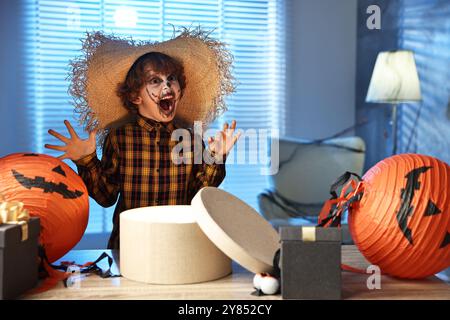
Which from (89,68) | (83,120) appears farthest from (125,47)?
Result: (83,120)

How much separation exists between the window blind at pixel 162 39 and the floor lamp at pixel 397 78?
84 centimetres

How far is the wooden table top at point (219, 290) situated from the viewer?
0.96 m

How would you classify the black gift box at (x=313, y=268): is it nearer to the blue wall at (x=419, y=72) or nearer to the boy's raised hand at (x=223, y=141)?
the boy's raised hand at (x=223, y=141)

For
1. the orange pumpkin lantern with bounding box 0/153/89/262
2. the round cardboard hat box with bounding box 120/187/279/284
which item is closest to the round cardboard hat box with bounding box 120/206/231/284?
the round cardboard hat box with bounding box 120/187/279/284

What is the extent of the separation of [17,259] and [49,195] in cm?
18

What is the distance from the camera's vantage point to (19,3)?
11.0 feet

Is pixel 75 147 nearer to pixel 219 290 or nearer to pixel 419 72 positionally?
pixel 219 290

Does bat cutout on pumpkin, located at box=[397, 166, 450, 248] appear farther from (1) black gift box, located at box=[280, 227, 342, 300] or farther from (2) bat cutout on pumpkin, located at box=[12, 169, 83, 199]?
(2) bat cutout on pumpkin, located at box=[12, 169, 83, 199]

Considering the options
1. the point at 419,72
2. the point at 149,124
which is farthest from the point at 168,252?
the point at 419,72

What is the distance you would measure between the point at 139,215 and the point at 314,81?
297 cm

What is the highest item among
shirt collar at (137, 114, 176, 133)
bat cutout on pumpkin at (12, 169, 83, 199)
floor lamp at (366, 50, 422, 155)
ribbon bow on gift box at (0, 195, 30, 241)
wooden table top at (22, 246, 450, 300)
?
floor lamp at (366, 50, 422, 155)

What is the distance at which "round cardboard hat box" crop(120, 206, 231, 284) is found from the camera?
3.37ft

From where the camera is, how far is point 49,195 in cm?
110

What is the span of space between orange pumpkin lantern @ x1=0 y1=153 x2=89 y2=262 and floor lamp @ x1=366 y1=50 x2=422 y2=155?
229 centimetres
